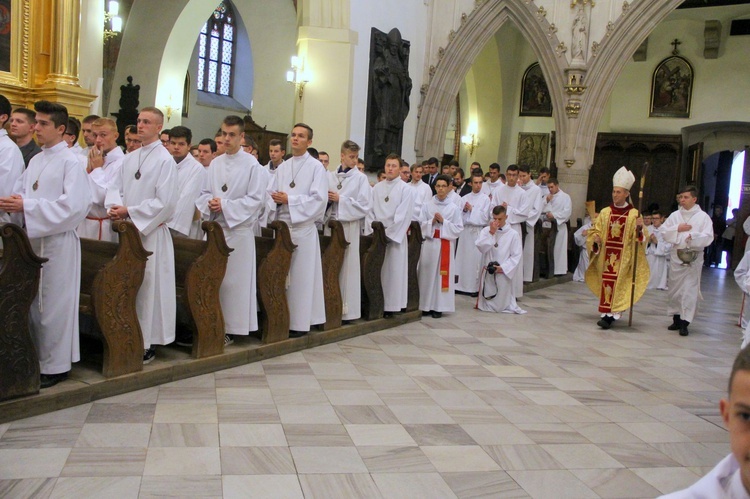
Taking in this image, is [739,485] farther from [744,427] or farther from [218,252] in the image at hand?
[218,252]

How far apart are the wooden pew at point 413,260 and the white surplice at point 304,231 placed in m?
1.83

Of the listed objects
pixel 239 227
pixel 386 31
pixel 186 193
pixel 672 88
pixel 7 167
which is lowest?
pixel 239 227

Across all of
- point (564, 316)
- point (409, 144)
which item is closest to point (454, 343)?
point (564, 316)

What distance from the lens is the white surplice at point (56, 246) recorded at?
14.3 ft

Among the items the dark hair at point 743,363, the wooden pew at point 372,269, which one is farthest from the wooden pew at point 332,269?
the dark hair at point 743,363

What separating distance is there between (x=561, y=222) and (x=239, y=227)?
333 inches

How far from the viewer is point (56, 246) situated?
446 centimetres

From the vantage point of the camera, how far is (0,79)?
326 inches

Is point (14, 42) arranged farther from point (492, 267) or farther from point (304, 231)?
point (492, 267)

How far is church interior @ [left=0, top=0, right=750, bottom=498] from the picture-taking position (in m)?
3.86

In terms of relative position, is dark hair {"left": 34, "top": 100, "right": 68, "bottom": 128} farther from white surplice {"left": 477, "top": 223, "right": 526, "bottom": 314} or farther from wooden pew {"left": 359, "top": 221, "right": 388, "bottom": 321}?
white surplice {"left": 477, "top": 223, "right": 526, "bottom": 314}

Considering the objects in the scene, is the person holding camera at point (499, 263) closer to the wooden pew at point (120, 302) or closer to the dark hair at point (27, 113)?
the wooden pew at point (120, 302)

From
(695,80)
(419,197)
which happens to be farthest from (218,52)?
(419,197)

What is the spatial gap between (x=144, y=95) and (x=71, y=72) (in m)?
6.62
